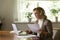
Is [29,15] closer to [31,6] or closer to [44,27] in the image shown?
[31,6]

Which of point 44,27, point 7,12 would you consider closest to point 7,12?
point 7,12

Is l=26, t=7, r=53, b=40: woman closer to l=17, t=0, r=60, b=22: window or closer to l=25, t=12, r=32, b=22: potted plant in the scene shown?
l=25, t=12, r=32, b=22: potted plant

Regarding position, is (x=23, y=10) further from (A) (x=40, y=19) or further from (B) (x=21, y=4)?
(A) (x=40, y=19)

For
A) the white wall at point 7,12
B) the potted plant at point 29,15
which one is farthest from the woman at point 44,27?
the white wall at point 7,12

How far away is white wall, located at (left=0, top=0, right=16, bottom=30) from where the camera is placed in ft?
18.2

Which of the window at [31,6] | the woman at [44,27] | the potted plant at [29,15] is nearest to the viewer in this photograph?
the woman at [44,27]

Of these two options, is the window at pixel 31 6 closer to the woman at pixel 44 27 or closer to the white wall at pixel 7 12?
the white wall at pixel 7 12

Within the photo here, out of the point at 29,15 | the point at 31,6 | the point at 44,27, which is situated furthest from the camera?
the point at 31,6

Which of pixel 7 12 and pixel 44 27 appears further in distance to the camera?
pixel 7 12

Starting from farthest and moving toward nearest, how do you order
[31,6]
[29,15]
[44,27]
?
1. [31,6]
2. [29,15]
3. [44,27]

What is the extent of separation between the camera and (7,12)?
5590 mm

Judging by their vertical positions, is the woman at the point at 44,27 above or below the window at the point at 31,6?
below

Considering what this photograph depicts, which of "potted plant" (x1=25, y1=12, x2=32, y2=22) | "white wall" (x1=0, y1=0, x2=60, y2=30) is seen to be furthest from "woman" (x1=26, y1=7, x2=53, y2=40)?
"white wall" (x1=0, y1=0, x2=60, y2=30)

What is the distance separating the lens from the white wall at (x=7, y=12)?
219 inches
